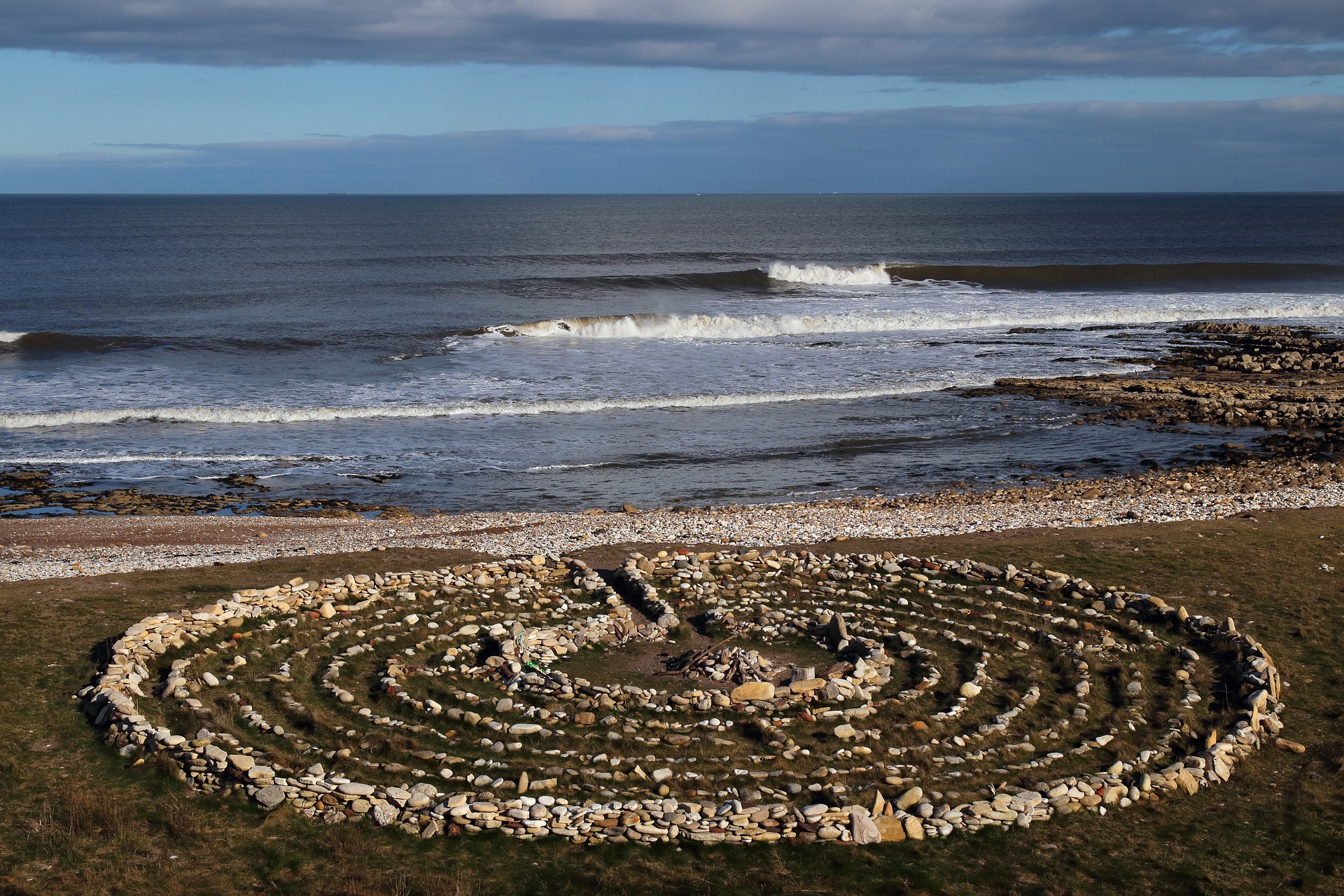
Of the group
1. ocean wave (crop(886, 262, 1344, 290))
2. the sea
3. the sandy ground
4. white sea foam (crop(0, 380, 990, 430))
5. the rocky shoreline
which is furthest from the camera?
ocean wave (crop(886, 262, 1344, 290))

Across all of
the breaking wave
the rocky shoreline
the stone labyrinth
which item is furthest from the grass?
the rocky shoreline

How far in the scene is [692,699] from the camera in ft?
44.1

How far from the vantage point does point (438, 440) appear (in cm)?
3356

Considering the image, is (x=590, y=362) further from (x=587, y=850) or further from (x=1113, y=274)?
(x=1113, y=274)

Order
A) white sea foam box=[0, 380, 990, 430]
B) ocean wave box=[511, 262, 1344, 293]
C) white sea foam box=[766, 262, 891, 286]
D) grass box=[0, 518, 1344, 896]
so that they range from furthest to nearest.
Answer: white sea foam box=[766, 262, 891, 286] → ocean wave box=[511, 262, 1344, 293] → white sea foam box=[0, 380, 990, 430] → grass box=[0, 518, 1344, 896]

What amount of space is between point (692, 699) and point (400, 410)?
26.4 meters

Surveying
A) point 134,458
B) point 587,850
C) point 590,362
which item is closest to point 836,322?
point 590,362

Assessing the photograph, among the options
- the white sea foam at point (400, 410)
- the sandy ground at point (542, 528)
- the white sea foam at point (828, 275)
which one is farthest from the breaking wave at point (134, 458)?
the white sea foam at point (828, 275)

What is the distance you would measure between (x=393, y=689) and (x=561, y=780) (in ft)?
11.0

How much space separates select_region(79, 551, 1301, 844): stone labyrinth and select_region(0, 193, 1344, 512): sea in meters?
8.98

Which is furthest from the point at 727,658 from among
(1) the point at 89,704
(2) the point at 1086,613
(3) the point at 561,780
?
(1) the point at 89,704

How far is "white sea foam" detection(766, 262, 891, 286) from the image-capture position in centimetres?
8225

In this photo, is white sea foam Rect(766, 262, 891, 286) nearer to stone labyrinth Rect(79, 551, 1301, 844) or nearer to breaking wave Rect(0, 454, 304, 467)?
breaking wave Rect(0, 454, 304, 467)

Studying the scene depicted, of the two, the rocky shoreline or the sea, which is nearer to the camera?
the sea
